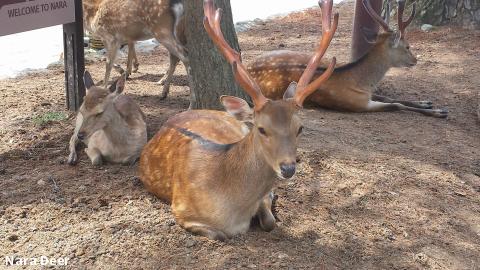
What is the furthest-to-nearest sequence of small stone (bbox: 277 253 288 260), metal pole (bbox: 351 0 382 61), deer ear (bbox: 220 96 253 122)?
metal pole (bbox: 351 0 382 61)
small stone (bbox: 277 253 288 260)
deer ear (bbox: 220 96 253 122)

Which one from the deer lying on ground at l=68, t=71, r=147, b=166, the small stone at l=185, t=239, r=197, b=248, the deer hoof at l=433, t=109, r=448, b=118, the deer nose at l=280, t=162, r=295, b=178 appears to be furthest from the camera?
the deer hoof at l=433, t=109, r=448, b=118

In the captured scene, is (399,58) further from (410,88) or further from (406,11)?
(406,11)

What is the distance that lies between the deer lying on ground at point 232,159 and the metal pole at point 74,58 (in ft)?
7.48

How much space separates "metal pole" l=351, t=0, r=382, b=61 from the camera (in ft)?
23.6

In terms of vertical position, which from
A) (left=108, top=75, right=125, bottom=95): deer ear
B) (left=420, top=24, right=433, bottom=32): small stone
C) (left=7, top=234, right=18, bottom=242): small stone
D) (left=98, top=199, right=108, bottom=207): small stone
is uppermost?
(left=420, top=24, right=433, bottom=32): small stone

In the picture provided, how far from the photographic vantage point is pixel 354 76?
6684 millimetres

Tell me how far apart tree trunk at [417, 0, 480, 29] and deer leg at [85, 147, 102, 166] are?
284 inches

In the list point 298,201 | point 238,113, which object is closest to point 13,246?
point 238,113

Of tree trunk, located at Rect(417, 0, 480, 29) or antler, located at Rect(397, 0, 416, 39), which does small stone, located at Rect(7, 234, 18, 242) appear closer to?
antler, located at Rect(397, 0, 416, 39)

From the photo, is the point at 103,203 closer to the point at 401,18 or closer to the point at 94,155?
the point at 94,155

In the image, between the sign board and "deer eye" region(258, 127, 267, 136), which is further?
the sign board

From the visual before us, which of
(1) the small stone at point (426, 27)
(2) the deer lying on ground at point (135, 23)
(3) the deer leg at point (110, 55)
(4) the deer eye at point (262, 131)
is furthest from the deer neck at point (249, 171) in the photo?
(1) the small stone at point (426, 27)

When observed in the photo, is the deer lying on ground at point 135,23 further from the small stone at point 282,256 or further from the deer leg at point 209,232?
the small stone at point 282,256

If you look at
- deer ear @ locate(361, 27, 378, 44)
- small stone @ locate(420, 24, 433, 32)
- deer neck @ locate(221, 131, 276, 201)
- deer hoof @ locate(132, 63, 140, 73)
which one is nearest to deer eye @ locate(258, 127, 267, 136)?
deer neck @ locate(221, 131, 276, 201)
